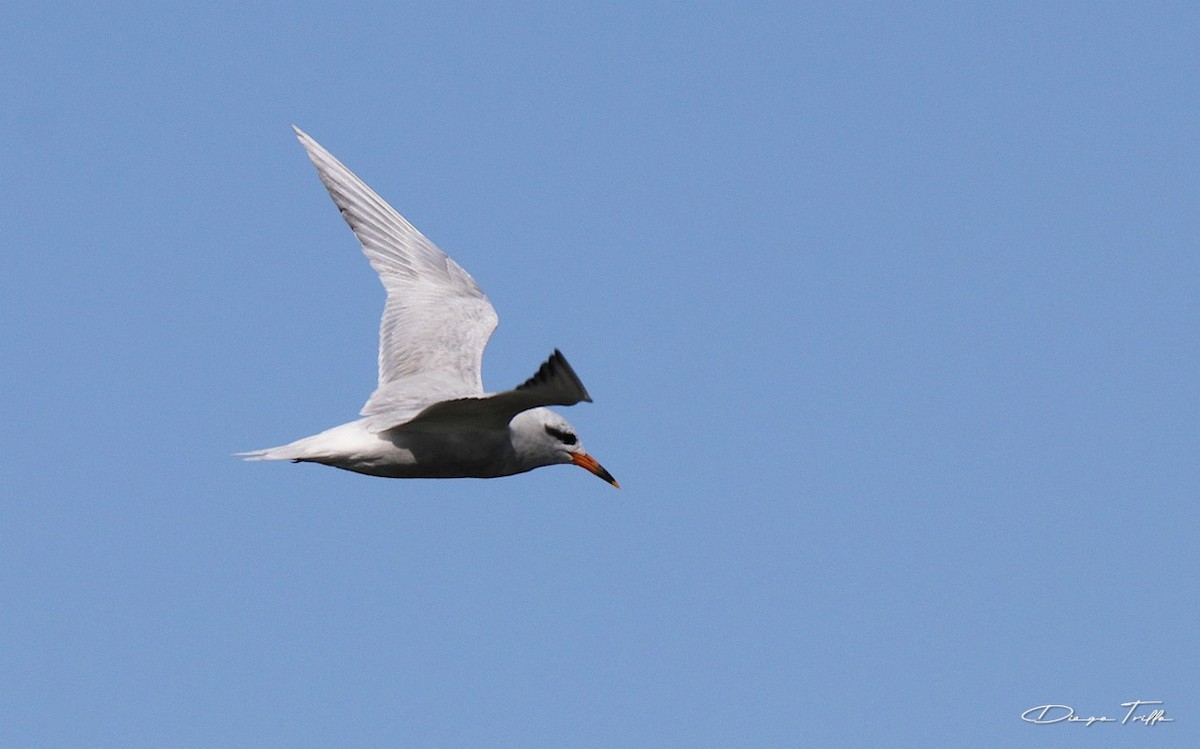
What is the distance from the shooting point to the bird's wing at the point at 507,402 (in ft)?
32.0

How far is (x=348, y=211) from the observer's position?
649 inches

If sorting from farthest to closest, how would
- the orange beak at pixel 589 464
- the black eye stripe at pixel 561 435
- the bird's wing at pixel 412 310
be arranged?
1. the bird's wing at pixel 412 310
2. the orange beak at pixel 589 464
3. the black eye stripe at pixel 561 435

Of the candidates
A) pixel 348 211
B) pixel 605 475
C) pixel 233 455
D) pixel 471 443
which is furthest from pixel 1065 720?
pixel 348 211

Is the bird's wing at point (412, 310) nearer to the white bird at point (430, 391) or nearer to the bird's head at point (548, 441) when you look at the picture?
the white bird at point (430, 391)

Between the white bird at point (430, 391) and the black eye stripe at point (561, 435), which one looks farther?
the black eye stripe at point (561, 435)

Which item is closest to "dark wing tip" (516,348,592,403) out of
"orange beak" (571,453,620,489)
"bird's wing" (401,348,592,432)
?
"bird's wing" (401,348,592,432)

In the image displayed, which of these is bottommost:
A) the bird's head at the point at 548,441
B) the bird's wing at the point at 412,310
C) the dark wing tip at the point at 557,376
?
the dark wing tip at the point at 557,376

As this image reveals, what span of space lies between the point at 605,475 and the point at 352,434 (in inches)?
96.3

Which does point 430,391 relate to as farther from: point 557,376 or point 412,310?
point 557,376

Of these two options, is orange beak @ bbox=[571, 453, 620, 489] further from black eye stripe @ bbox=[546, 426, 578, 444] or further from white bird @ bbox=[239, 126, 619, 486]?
black eye stripe @ bbox=[546, 426, 578, 444]

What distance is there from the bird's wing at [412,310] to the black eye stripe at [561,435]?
792 millimetres

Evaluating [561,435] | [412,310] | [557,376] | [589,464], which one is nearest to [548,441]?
[561,435]

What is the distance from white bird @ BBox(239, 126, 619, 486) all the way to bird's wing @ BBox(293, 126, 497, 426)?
0.01m

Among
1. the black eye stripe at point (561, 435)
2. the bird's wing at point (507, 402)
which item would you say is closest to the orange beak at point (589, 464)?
the black eye stripe at point (561, 435)
